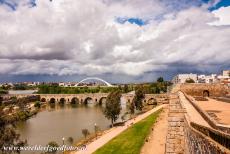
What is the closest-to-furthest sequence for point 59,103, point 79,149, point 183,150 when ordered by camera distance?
point 183,150 < point 79,149 < point 59,103

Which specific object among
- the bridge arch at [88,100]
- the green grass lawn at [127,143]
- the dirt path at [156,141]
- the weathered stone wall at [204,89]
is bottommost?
the green grass lawn at [127,143]

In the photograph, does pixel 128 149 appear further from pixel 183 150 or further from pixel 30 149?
pixel 183 150

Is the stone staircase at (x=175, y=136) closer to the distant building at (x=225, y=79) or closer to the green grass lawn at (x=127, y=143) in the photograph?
the green grass lawn at (x=127, y=143)

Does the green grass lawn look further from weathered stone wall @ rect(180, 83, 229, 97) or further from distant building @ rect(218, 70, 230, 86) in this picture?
distant building @ rect(218, 70, 230, 86)

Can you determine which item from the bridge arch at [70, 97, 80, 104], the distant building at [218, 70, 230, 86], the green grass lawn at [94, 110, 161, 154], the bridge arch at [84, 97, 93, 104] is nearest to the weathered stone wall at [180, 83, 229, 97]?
the distant building at [218, 70, 230, 86]

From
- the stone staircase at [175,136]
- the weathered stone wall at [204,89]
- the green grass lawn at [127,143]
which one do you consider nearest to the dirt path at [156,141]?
the green grass lawn at [127,143]

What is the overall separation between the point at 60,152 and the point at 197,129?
712 inches

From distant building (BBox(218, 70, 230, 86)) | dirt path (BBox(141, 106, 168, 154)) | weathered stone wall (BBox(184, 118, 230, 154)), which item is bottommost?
dirt path (BBox(141, 106, 168, 154))

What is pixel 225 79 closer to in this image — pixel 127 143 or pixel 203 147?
pixel 127 143

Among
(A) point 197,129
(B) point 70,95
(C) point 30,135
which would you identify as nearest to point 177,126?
(A) point 197,129

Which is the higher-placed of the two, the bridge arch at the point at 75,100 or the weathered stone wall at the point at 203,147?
the weathered stone wall at the point at 203,147

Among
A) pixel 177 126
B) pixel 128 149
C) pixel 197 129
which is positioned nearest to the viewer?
pixel 177 126

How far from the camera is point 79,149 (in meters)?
25.1

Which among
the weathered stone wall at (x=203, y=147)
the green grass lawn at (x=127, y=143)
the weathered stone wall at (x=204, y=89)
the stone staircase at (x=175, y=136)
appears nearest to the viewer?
the weathered stone wall at (x=203, y=147)
